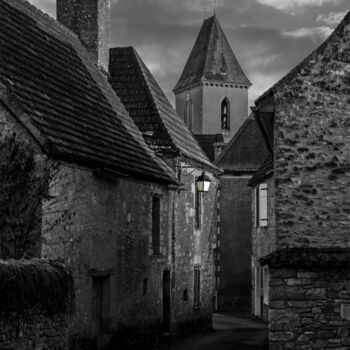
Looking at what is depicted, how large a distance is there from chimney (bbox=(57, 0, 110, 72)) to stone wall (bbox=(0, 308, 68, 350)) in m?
12.8

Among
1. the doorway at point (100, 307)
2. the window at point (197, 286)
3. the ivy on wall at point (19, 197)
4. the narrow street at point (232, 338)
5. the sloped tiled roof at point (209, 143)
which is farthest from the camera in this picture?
the sloped tiled roof at point (209, 143)

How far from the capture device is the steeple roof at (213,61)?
221 ft

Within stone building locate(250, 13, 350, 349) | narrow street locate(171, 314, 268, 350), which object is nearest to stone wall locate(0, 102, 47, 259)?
stone building locate(250, 13, 350, 349)

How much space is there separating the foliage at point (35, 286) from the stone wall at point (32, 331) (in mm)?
102

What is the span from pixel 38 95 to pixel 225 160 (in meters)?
22.5

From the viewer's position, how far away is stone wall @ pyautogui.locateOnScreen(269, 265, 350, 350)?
37.6ft

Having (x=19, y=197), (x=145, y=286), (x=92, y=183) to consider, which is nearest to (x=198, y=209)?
(x=145, y=286)

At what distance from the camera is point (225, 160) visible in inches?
1517

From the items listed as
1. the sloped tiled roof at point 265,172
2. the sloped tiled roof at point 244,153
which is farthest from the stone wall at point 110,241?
the sloped tiled roof at point 244,153

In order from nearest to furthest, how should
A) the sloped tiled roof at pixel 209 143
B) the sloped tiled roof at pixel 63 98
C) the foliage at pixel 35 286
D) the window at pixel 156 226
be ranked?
the foliage at pixel 35 286 < the sloped tiled roof at pixel 63 98 < the window at pixel 156 226 < the sloped tiled roof at pixel 209 143

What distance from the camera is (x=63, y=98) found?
710 inches

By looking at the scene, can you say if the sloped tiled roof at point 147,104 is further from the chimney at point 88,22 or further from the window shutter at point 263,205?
the window shutter at point 263,205

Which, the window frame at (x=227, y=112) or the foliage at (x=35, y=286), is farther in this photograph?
the window frame at (x=227, y=112)

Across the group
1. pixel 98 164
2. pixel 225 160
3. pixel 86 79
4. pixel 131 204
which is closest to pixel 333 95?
pixel 98 164
